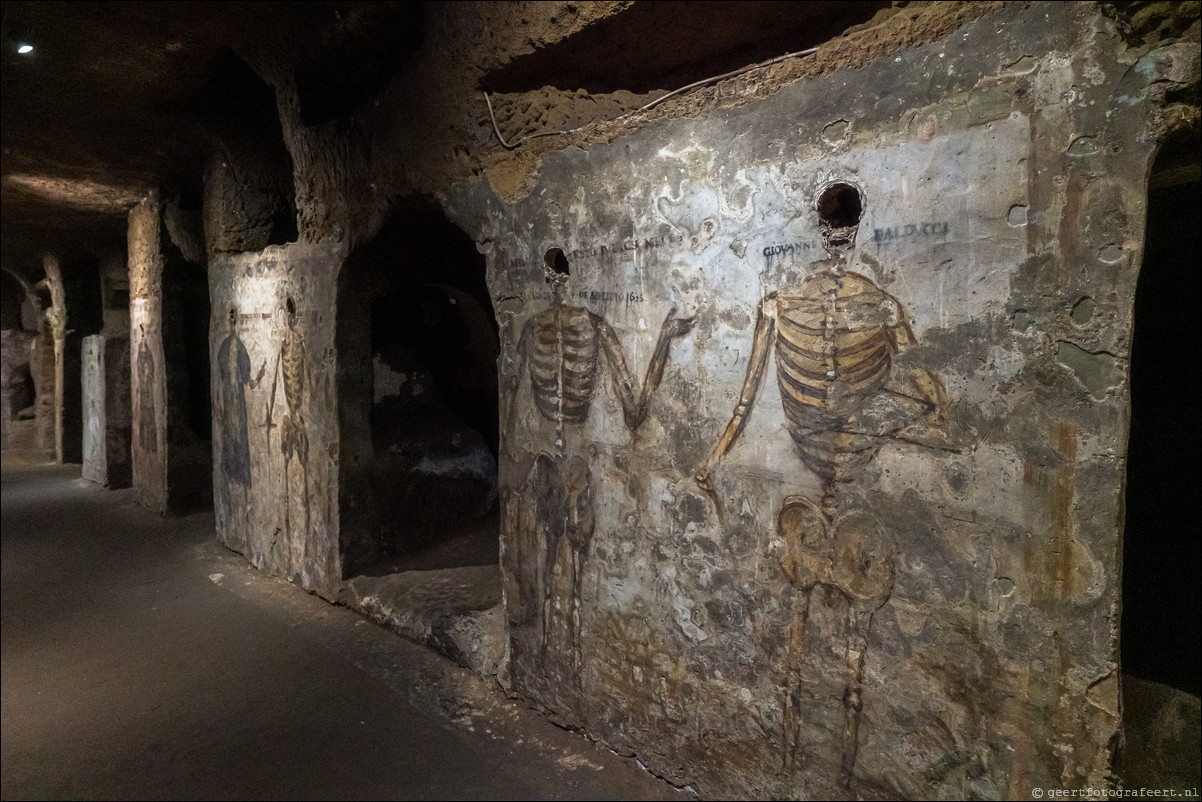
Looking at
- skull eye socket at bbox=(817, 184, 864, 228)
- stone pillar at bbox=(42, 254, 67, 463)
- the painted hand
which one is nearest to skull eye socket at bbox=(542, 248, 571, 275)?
the painted hand

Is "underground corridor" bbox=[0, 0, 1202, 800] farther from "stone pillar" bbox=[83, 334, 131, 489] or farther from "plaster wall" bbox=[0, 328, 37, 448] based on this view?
"plaster wall" bbox=[0, 328, 37, 448]

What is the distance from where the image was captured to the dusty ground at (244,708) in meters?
2.62

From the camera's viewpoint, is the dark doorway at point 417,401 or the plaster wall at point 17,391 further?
the plaster wall at point 17,391

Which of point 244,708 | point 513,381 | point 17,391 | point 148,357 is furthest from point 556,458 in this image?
point 17,391

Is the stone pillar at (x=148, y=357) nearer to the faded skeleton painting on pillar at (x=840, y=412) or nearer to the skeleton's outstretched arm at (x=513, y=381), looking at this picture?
the skeleton's outstretched arm at (x=513, y=381)

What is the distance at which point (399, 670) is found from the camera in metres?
3.44

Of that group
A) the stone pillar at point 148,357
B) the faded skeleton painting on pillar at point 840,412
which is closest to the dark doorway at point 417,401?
the faded skeleton painting on pillar at point 840,412

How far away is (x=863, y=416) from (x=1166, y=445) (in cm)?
244

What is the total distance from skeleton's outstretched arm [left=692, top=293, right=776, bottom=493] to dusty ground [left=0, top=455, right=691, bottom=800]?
4.12ft

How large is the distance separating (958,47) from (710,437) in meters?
1.26

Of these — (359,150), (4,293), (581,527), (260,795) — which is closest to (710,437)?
(581,527)

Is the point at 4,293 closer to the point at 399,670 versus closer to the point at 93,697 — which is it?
the point at 93,697

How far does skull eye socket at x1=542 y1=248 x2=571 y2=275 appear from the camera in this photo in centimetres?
276

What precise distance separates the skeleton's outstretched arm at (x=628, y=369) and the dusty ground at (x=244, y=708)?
4.45 ft
